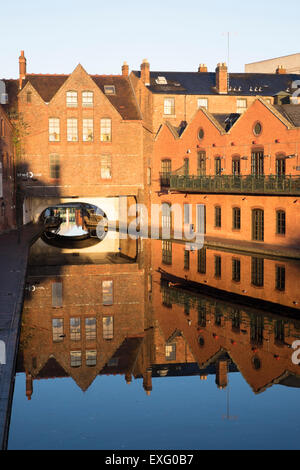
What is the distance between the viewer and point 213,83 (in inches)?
2021

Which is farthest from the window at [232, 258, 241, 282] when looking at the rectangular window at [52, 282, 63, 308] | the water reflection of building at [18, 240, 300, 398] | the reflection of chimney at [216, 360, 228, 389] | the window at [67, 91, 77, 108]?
the window at [67, 91, 77, 108]

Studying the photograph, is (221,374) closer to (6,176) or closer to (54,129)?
(6,176)

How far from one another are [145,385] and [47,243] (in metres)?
29.8

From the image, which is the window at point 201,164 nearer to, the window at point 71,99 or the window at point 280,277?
the window at point 71,99

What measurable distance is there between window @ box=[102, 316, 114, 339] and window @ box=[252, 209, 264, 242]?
64.2 feet

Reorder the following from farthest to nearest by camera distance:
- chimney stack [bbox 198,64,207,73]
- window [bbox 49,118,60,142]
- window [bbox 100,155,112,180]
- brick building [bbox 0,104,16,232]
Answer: chimney stack [bbox 198,64,207,73] → window [bbox 100,155,112,180] → window [bbox 49,118,60,142] → brick building [bbox 0,104,16,232]

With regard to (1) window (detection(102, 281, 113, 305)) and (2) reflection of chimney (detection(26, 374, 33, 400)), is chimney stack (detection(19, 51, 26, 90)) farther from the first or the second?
(2) reflection of chimney (detection(26, 374, 33, 400))

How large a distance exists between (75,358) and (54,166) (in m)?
33.8

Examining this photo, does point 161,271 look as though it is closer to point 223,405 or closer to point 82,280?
point 82,280

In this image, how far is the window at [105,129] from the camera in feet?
147

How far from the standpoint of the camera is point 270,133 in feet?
109

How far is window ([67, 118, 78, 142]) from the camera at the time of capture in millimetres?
44219

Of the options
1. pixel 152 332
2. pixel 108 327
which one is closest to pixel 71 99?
pixel 108 327

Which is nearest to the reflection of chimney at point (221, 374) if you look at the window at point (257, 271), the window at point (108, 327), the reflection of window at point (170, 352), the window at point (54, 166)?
the reflection of window at point (170, 352)
